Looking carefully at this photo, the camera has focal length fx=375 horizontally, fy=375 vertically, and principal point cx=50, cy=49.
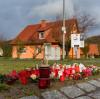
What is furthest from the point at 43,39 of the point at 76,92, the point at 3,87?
the point at 3,87

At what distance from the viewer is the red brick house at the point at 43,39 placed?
60.1m

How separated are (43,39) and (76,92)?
57.6 metres

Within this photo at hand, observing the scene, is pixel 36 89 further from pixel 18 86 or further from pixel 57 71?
pixel 57 71

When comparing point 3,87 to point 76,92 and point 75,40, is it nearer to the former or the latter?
point 76,92

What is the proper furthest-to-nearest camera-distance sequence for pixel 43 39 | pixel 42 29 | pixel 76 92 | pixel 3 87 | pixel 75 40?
pixel 42 29
pixel 43 39
pixel 75 40
pixel 76 92
pixel 3 87

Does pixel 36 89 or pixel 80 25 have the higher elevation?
pixel 80 25

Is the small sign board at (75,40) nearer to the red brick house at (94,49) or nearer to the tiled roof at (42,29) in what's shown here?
the tiled roof at (42,29)

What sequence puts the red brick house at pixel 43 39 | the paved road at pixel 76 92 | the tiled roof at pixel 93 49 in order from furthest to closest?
the tiled roof at pixel 93 49, the red brick house at pixel 43 39, the paved road at pixel 76 92

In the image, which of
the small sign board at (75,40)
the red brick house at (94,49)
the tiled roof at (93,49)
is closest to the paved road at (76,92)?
the small sign board at (75,40)

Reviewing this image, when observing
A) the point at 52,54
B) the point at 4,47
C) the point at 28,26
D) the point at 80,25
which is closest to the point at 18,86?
Answer: the point at 80,25

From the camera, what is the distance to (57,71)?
1152 centimetres

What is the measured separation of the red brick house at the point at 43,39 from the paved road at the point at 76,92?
4571 centimetres

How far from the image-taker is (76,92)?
10148 mm

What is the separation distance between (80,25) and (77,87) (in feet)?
160
